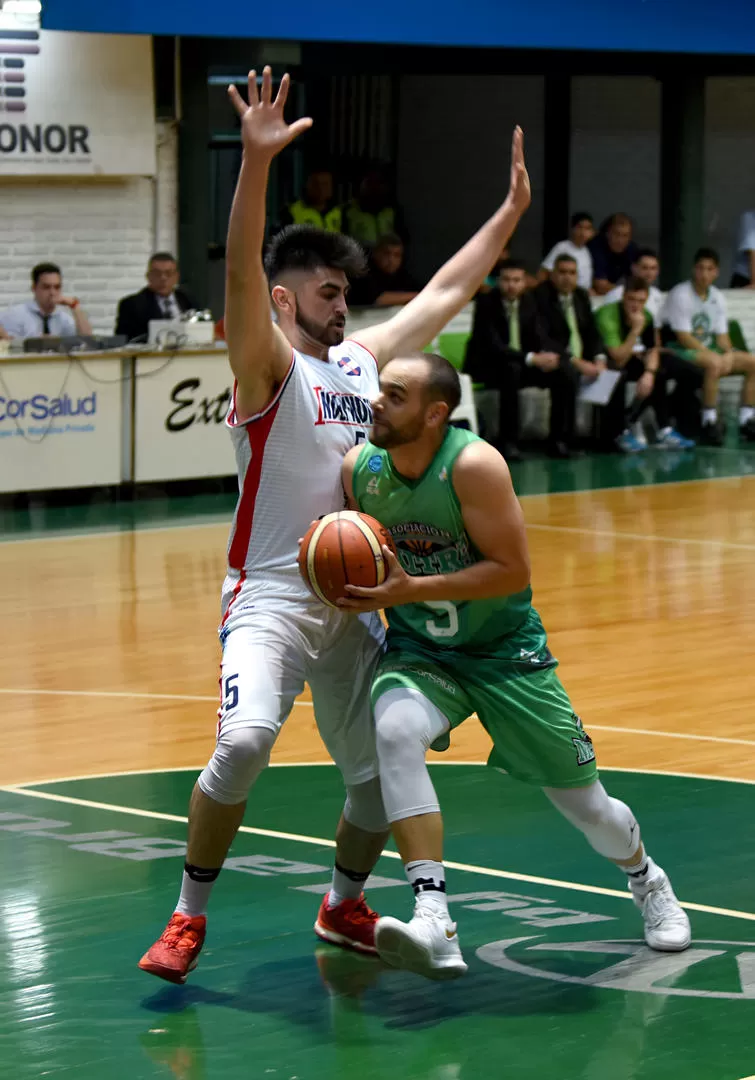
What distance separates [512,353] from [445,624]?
12.1m

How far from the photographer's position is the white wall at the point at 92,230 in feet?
52.0

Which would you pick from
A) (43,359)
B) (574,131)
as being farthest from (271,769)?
A: (574,131)

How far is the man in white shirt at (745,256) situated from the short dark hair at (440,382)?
52.6 ft

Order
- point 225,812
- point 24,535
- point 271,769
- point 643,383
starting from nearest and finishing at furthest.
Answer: point 225,812
point 271,769
point 24,535
point 643,383

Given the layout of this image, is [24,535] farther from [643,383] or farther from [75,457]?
[643,383]

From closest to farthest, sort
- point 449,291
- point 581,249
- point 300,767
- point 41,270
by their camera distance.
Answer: point 449,291 < point 300,767 < point 41,270 < point 581,249

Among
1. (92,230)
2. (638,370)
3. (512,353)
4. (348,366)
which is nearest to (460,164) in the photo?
(638,370)

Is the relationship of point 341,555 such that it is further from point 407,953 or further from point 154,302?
point 154,302

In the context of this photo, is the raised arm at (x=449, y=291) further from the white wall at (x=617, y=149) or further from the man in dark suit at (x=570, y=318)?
the white wall at (x=617, y=149)

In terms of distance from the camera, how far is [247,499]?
5.08 metres

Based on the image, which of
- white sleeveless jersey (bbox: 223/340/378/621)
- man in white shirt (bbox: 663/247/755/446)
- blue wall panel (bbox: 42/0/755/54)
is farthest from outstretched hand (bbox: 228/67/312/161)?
man in white shirt (bbox: 663/247/755/446)

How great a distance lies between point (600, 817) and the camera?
199 inches

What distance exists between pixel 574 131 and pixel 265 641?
732 inches

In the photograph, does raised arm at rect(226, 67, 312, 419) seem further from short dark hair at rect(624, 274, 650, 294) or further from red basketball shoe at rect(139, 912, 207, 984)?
short dark hair at rect(624, 274, 650, 294)
